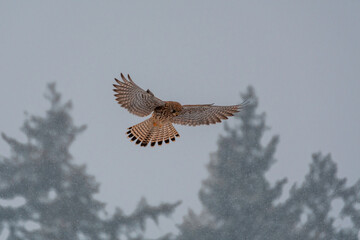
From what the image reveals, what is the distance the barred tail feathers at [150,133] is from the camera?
1105 centimetres

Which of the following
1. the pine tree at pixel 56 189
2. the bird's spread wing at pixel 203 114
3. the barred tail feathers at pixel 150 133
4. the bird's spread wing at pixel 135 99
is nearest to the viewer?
the bird's spread wing at pixel 135 99

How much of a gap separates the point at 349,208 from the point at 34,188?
395 inches

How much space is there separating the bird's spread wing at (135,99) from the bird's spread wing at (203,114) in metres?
0.60

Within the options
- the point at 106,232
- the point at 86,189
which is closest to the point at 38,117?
the point at 86,189

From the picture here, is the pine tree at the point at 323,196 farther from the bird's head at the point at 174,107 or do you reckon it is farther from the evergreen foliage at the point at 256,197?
the bird's head at the point at 174,107

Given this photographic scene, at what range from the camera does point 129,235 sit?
1573 centimetres

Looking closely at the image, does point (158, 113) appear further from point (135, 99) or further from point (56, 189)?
point (56, 189)

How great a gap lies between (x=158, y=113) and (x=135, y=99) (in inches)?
22.2

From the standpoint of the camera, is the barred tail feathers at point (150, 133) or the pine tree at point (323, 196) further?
the pine tree at point (323, 196)

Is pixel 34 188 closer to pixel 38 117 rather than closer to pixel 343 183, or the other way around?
pixel 38 117

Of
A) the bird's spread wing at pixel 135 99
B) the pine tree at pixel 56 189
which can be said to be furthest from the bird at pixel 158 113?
the pine tree at pixel 56 189

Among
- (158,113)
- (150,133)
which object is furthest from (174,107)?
(150,133)

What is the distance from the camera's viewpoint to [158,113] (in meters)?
10.6

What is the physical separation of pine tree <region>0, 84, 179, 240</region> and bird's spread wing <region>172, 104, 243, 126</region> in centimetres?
536
